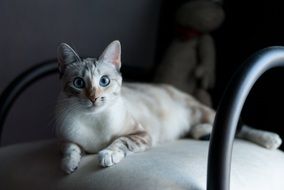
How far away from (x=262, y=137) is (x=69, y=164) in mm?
545

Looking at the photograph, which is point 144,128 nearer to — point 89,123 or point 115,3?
point 89,123

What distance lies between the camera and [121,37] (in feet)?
5.61

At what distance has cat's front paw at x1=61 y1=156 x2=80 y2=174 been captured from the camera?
931mm

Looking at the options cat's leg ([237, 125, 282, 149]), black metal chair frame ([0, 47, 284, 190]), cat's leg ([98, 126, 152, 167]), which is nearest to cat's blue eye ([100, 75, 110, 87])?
cat's leg ([98, 126, 152, 167])

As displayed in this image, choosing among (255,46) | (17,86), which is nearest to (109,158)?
(17,86)

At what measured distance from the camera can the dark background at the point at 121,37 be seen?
141 cm

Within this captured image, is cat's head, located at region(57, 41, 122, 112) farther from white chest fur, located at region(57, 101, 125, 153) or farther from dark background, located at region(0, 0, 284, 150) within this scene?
dark background, located at region(0, 0, 284, 150)

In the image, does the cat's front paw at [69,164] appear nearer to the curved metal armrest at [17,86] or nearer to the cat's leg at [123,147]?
the cat's leg at [123,147]

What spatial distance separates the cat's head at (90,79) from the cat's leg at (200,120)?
0.34 m

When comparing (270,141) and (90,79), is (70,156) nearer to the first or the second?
(90,79)

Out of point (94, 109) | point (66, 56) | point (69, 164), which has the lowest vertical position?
point (69, 164)

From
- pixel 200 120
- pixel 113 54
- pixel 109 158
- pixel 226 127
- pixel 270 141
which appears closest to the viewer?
pixel 226 127

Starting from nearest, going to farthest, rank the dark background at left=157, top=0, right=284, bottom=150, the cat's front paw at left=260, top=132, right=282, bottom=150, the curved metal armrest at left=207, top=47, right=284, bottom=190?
the curved metal armrest at left=207, top=47, right=284, bottom=190, the cat's front paw at left=260, top=132, right=282, bottom=150, the dark background at left=157, top=0, right=284, bottom=150

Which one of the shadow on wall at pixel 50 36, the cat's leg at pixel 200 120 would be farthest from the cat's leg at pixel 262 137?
the shadow on wall at pixel 50 36
